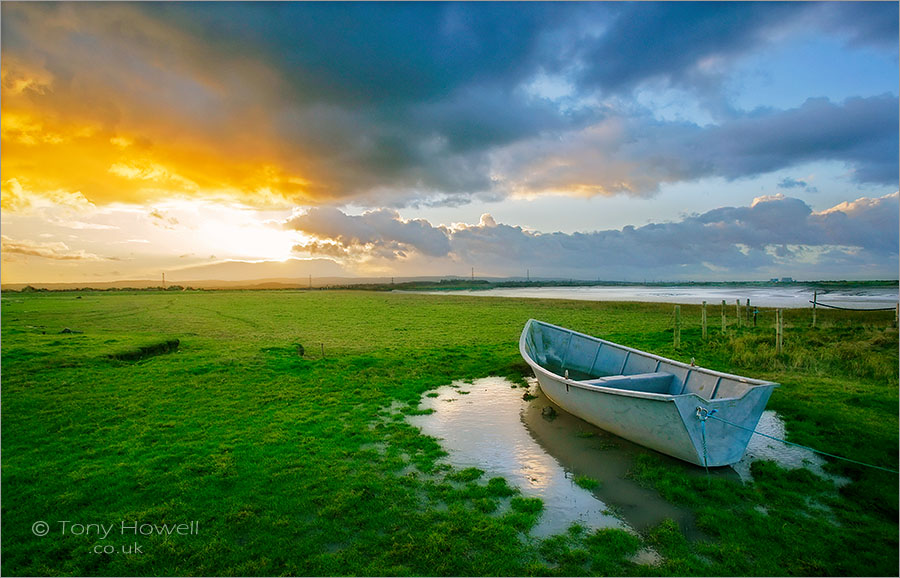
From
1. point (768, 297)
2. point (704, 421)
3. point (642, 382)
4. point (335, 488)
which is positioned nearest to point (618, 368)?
point (642, 382)

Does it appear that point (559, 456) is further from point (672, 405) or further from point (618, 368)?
point (618, 368)

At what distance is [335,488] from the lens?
761 cm

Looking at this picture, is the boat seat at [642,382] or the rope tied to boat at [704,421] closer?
the rope tied to boat at [704,421]

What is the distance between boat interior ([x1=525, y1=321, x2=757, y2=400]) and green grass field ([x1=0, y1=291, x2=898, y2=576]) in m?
2.20

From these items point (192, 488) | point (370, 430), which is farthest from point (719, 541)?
point (192, 488)

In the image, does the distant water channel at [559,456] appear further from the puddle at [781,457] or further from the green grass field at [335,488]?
the green grass field at [335,488]

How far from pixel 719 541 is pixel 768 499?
1979 millimetres

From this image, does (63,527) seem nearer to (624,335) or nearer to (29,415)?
(29,415)

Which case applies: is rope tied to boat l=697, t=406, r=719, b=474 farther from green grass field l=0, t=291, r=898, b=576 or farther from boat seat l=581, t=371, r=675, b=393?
boat seat l=581, t=371, r=675, b=393

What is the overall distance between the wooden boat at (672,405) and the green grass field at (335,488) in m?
0.57

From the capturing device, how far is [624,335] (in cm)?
2519

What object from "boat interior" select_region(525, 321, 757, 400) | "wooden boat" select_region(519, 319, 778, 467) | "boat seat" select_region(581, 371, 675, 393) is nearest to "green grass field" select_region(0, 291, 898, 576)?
"wooden boat" select_region(519, 319, 778, 467)

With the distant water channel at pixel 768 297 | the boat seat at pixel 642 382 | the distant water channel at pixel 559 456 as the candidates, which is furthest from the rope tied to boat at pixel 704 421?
the distant water channel at pixel 768 297

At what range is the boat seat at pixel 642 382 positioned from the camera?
1102cm
